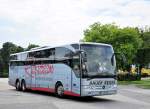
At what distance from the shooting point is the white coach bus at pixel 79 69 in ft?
63.9

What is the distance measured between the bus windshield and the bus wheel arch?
278 cm

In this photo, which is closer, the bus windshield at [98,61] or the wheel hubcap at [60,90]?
the bus windshield at [98,61]

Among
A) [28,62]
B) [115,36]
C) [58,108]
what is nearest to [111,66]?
[58,108]

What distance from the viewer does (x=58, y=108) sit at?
647 inches

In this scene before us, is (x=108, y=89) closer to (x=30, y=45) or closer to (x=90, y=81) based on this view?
(x=90, y=81)

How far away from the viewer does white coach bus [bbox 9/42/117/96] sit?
19469 mm

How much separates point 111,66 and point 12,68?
12751 mm

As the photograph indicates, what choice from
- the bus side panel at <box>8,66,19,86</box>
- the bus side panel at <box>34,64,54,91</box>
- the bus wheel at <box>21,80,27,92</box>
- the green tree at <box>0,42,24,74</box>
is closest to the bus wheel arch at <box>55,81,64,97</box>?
the bus side panel at <box>34,64,54,91</box>

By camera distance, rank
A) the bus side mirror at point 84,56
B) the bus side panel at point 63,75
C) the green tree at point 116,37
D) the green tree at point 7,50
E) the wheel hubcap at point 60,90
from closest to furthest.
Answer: the bus side mirror at point 84,56 < the bus side panel at point 63,75 < the wheel hubcap at point 60,90 < the green tree at point 116,37 < the green tree at point 7,50

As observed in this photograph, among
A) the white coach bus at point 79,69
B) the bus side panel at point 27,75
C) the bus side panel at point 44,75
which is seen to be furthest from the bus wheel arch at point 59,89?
the bus side panel at point 27,75

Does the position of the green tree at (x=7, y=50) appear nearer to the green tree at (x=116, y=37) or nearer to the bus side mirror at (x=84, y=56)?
the green tree at (x=116, y=37)

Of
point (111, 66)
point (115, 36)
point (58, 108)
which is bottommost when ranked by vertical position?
point (58, 108)

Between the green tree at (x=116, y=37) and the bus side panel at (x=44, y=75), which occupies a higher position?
the green tree at (x=116, y=37)

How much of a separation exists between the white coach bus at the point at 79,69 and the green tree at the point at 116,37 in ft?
78.4
